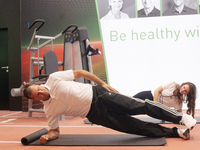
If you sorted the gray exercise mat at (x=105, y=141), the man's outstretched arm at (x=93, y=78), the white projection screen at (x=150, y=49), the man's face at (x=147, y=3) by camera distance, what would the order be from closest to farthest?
the gray exercise mat at (x=105, y=141), the man's outstretched arm at (x=93, y=78), the white projection screen at (x=150, y=49), the man's face at (x=147, y=3)

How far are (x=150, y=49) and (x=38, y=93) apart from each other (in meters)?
3.67

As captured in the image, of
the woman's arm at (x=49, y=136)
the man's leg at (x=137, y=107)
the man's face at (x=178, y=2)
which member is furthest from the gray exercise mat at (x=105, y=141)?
the man's face at (x=178, y=2)

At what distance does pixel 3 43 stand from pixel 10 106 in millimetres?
1788

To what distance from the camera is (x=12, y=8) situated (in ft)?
18.0

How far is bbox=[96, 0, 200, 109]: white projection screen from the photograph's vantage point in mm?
4891

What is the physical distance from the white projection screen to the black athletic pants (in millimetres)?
2878

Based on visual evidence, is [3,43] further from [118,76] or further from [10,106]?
[118,76]

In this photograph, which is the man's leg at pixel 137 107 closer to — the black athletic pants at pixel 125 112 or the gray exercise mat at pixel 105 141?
the black athletic pants at pixel 125 112

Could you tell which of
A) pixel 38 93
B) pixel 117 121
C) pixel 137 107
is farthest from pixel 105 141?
pixel 38 93

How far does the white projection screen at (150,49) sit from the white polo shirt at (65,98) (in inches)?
118

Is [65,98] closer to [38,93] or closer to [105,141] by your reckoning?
[38,93]

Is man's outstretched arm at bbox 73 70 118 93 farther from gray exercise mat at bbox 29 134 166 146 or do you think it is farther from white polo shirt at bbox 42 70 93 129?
gray exercise mat at bbox 29 134 166 146

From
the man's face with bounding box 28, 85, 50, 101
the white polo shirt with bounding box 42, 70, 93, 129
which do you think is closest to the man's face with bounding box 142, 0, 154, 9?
the white polo shirt with bounding box 42, 70, 93, 129

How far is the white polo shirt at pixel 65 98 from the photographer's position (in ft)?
6.41
